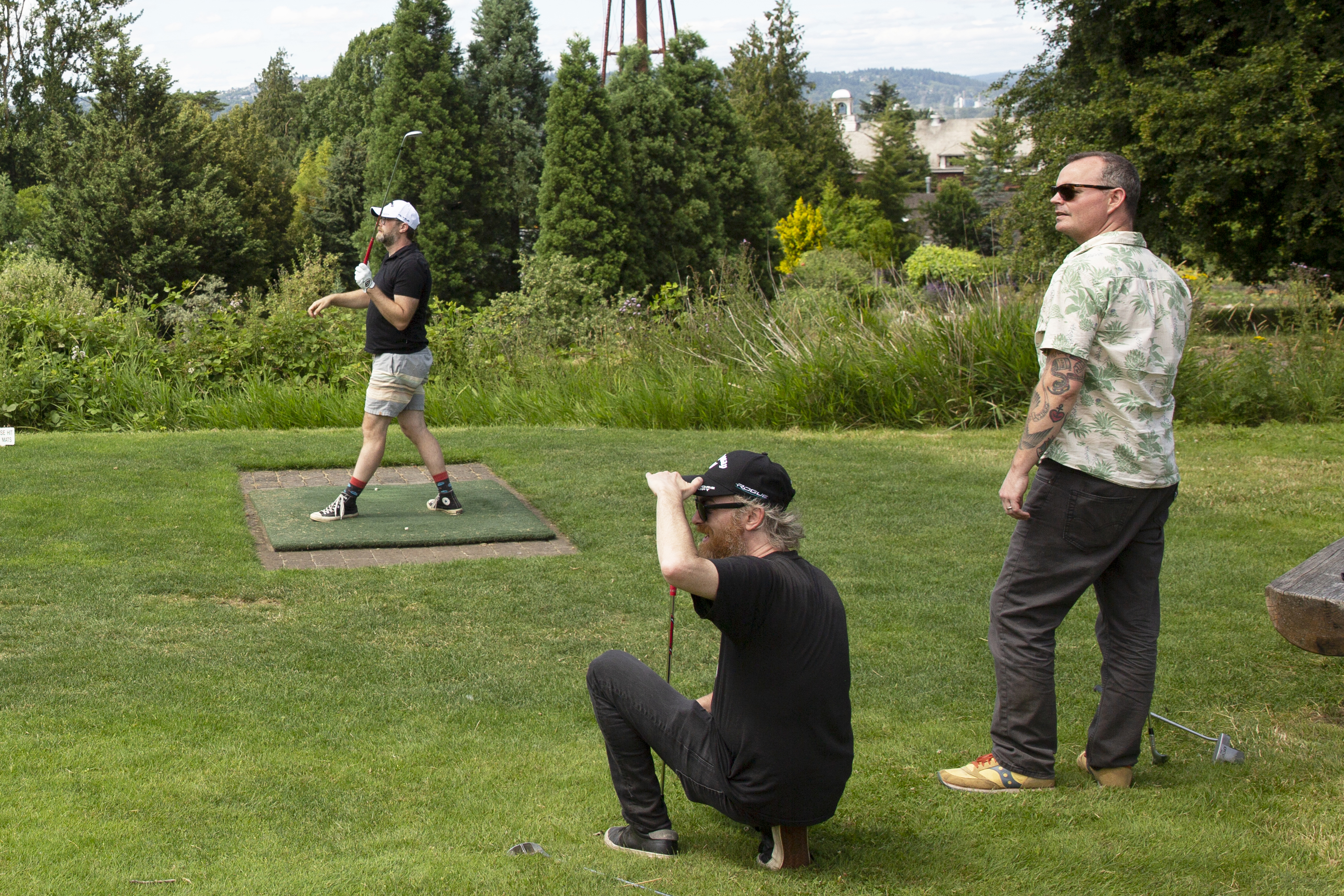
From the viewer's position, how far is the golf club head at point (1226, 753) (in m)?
3.72

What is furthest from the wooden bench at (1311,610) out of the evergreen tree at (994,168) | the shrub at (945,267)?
the evergreen tree at (994,168)

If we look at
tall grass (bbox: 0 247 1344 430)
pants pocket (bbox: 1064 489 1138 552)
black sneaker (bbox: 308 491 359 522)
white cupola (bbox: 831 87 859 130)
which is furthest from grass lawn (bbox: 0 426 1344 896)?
white cupola (bbox: 831 87 859 130)

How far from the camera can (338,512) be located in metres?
6.79

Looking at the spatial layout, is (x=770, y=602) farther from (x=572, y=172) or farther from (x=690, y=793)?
(x=572, y=172)

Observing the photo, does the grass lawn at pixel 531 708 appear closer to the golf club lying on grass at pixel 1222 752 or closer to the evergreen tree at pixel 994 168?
the golf club lying on grass at pixel 1222 752

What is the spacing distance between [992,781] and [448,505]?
426 cm

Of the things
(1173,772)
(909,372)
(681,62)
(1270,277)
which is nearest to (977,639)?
(1173,772)

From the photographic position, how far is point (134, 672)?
14.5ft

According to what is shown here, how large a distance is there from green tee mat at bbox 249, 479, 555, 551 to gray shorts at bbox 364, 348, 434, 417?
0.65 metres

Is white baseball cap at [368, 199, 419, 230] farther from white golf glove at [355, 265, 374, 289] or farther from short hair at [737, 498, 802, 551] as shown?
short hair at [737, 498, 802, 551]

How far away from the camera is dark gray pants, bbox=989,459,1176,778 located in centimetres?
332

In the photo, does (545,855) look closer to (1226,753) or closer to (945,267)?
(1226,753)

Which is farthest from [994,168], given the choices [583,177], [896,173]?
[583,177]

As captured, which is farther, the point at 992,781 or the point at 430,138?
the point at 430,138
